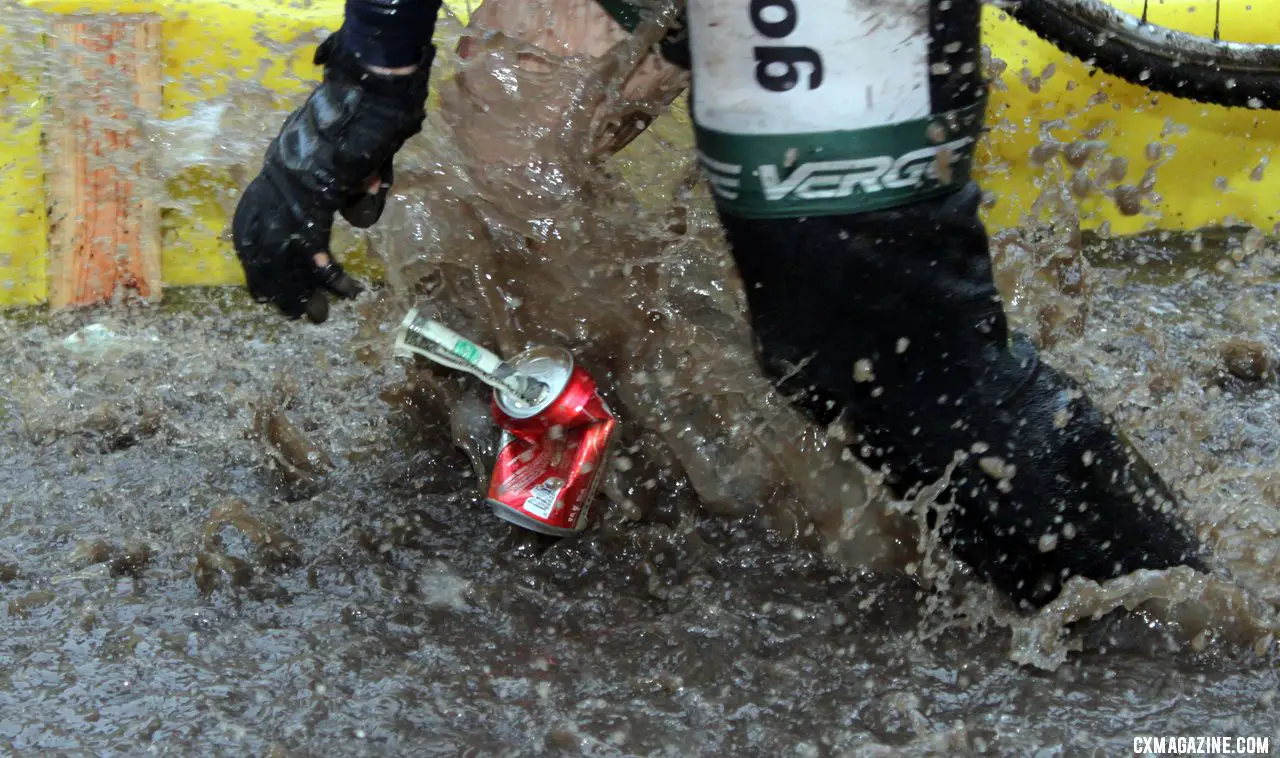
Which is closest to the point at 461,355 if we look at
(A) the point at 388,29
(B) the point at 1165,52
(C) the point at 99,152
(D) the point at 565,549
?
(D) the point at 565,549

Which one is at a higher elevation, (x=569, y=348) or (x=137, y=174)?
(x=569, y=348)

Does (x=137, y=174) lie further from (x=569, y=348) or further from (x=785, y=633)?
(x=785, y=633)

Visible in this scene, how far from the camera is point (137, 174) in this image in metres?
3.07

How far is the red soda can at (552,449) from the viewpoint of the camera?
76.4 inches

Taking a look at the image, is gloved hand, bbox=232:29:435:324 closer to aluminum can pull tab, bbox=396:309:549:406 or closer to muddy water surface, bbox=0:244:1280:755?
aluminum can pull tab, bbox=396:309:549:406

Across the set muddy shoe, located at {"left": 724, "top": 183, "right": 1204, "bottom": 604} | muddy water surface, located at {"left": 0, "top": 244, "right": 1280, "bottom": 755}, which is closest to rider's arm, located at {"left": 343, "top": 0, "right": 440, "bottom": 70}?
muddy shoe, located at {"left": 724, "top": 183, "right": 1204, "bottom": 604}

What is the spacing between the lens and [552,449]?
6.48ft

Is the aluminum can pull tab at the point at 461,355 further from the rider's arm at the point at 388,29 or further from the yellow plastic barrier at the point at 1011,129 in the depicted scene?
the yellow plastic barrier at the point at 1011,129

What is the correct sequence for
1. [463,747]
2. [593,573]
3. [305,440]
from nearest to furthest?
1. [463,747]
2. [593,573]
3. [305,440]

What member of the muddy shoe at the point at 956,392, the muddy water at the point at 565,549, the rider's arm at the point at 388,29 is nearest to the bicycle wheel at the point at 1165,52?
the muddy water at the point at 565,549

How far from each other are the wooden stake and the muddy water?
1.00 ft

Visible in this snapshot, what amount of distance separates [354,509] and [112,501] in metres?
0.43

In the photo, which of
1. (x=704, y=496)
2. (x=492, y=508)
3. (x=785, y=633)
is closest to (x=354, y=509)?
(x=492, y=508)

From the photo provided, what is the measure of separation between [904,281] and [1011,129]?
192 cm
